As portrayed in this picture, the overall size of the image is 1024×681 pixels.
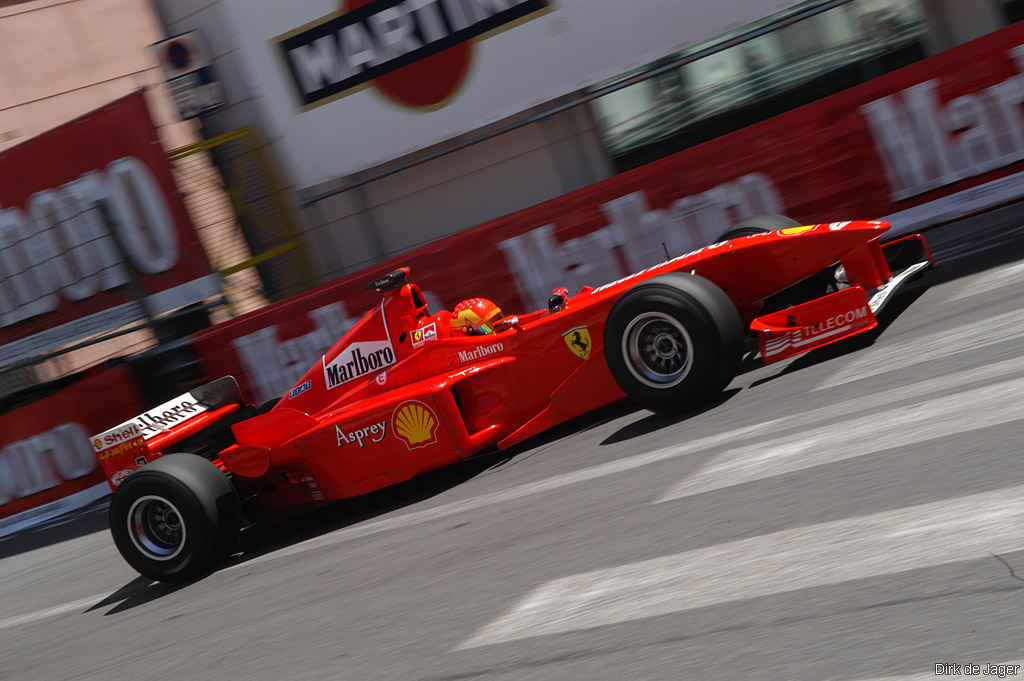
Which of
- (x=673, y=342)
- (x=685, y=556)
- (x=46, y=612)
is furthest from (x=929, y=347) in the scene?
(x=46, y=612)

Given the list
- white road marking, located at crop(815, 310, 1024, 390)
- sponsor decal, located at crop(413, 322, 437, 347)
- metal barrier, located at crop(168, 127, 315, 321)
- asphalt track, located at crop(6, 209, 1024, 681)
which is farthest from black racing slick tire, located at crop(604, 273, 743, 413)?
metal barrier, located at crop(168, 127, 315, 321)

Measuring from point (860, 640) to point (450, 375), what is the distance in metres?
4.03

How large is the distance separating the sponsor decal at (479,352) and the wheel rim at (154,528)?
2.01 meters

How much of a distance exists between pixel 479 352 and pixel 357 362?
93cm

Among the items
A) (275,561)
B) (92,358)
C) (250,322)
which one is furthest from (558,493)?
(92,358)

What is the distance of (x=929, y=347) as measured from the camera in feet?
17.7

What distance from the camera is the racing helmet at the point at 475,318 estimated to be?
6.71 metres

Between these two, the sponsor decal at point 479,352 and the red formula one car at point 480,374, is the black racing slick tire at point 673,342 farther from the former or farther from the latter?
the sponsor decal at point 479,352

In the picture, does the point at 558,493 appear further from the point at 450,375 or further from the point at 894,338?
the point at 894,338

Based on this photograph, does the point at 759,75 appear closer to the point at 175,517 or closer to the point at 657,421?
the point at 657,421

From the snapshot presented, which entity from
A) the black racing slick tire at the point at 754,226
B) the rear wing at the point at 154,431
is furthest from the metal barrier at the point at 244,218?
the black racing slick tire at the point at 754,226

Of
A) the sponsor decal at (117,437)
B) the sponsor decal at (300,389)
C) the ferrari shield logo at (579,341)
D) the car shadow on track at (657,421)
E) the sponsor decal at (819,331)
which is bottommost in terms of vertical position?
the car shadow on track at (657,421)

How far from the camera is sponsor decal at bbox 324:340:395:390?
22.4 ft

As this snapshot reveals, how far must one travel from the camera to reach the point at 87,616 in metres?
6.41
